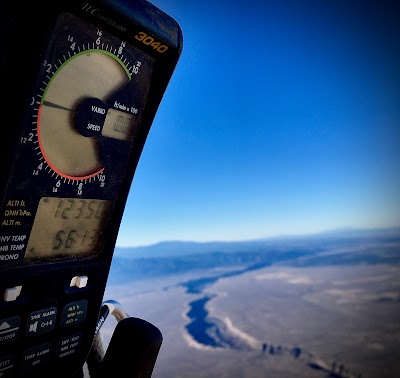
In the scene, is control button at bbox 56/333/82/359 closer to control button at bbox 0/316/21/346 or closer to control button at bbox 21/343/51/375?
control button at bbox 21/343/51/375

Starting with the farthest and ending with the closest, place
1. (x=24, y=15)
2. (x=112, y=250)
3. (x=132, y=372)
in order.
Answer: (x=112, y=250) → (x=132, y=372) → (x=24, y=15)

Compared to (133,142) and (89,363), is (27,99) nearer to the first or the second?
(133,142)

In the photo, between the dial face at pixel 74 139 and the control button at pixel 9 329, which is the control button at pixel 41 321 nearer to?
the control button at pixel 9 329

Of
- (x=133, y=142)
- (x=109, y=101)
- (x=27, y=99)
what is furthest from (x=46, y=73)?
(x=133, y=142)

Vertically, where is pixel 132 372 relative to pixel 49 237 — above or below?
below

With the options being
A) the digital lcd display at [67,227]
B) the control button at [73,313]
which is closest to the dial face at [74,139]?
the digital lcd display at [67,227]

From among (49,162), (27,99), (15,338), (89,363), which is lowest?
(89,363)
